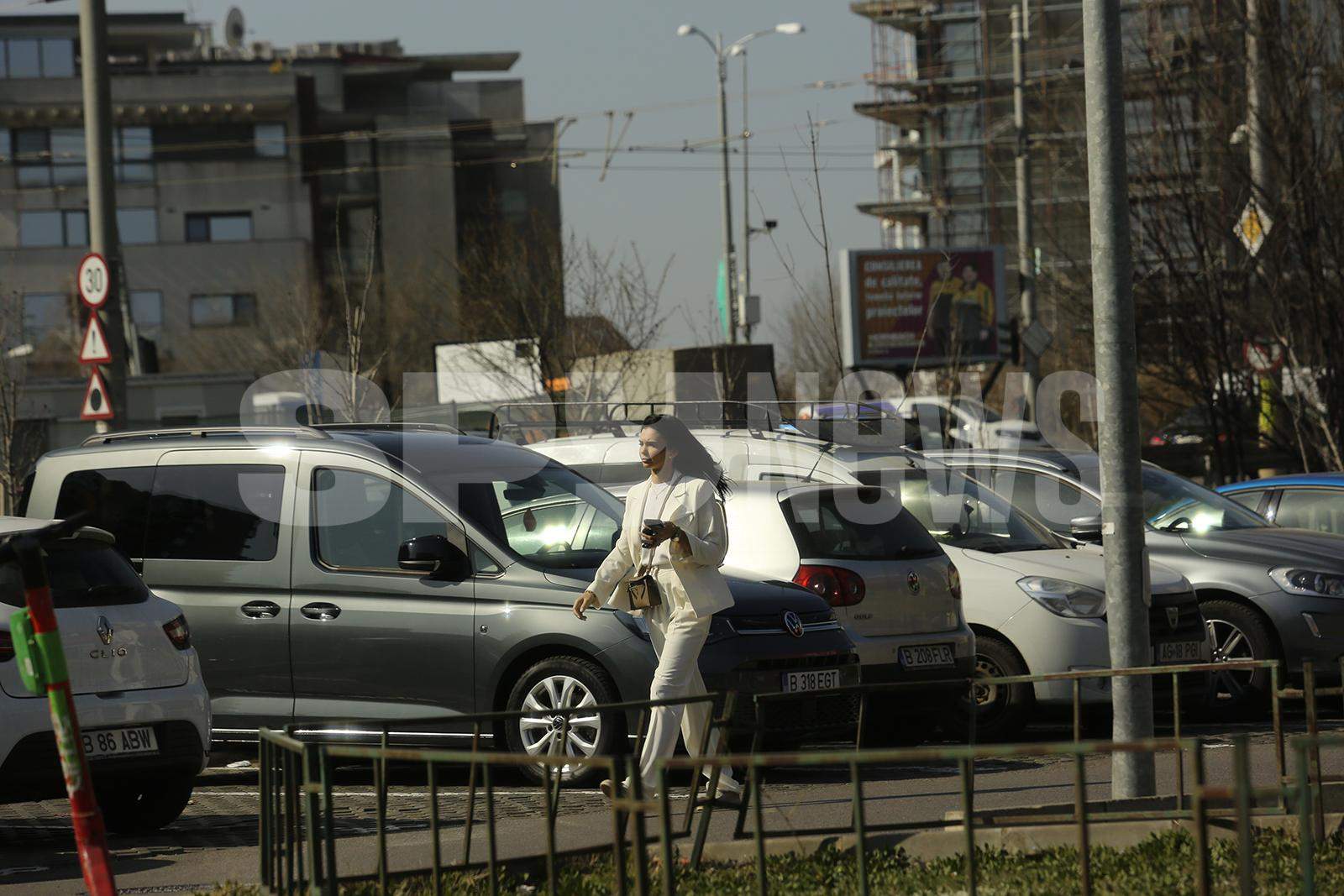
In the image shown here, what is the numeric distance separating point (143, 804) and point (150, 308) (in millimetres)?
61014

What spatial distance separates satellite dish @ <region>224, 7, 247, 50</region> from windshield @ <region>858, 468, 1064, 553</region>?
67347 mm

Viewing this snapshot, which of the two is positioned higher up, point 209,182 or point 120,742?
point 209,182

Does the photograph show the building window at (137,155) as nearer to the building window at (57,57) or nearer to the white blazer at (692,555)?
the building window at (57,57)

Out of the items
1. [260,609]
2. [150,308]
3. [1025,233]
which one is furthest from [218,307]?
[260,609]

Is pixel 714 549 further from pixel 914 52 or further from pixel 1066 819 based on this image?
pixel 914 52

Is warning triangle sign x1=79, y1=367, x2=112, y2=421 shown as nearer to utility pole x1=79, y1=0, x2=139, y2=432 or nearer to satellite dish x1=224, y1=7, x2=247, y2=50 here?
utility pole x1=79, y1=0, x2=139, y2=432

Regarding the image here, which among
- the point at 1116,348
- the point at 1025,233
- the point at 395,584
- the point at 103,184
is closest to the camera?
the point at 1116,348

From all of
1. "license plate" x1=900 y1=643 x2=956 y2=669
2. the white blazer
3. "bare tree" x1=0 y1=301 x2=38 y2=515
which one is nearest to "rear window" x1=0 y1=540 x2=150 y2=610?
the white blazer

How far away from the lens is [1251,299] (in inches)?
755

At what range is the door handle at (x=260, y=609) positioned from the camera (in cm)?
957

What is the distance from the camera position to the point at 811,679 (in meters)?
9.12

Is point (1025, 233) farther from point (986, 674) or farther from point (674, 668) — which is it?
point (674, 668)

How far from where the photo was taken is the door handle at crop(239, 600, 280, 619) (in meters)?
9.57

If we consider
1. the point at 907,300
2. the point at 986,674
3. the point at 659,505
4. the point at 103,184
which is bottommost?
the point at 986,674
